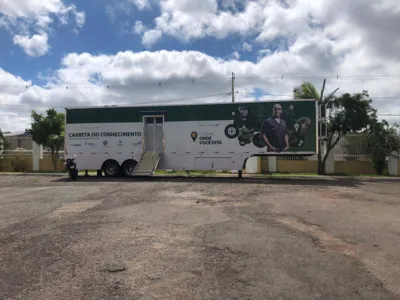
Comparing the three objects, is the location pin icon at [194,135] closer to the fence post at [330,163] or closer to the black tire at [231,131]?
the black tire at [231,131]

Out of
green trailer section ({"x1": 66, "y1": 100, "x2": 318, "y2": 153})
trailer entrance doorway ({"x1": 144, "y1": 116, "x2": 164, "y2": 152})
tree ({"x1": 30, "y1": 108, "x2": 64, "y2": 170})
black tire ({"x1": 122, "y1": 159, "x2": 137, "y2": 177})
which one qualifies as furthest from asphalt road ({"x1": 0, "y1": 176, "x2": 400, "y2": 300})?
tree ({"x1": 30, "y1": 108, "x2": 64, "y2": 170})

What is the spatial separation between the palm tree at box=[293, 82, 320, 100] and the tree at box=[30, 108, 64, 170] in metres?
17.3

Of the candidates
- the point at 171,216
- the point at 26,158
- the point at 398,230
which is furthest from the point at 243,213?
the point at 26,158

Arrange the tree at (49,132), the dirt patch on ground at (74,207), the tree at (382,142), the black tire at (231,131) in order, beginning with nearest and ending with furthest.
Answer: the dirt patch on ground at (74,207) → the black tire at (231,131) → the tree at (382,142) → the tree at (49,132)

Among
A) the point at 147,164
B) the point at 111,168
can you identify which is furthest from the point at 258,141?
the point at 111,168

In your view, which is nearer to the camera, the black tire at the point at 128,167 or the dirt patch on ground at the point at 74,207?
the dirt patch on ground at the point at 74,207

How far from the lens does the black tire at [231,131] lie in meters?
18.8

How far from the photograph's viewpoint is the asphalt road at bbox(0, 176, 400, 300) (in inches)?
171

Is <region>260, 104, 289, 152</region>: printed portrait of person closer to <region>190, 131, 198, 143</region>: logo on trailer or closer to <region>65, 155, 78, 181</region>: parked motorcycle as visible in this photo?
<region>190, 131, 198, 143</region>: logo on trailer

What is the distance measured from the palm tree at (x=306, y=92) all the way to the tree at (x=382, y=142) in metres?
4.16

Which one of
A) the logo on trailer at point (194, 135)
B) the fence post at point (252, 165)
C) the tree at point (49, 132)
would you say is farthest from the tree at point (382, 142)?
the tree at point (49, 132)

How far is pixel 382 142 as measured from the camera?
25.0 metres

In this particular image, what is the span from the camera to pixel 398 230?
7.37m

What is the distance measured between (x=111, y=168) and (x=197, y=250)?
49.9 ft
